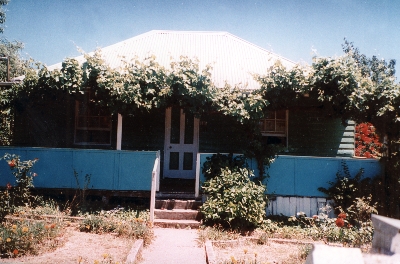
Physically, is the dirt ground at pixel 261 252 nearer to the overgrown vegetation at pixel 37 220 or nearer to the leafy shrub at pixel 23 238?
the overgrown vegetation at pixel 37 220

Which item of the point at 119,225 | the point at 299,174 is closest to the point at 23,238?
the point at 119,225

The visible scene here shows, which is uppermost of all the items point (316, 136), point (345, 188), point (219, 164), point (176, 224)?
point (316, 136)

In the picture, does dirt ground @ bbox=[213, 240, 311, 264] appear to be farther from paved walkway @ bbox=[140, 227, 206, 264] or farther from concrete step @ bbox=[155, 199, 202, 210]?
concrete step @ bbox=[155, 199, 202, 210]

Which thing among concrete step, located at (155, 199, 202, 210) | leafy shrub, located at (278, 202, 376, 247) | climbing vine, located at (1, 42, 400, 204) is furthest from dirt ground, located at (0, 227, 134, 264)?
leafy shrub, located at (278, 202, 376, 247)

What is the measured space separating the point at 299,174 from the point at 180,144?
4309 mm

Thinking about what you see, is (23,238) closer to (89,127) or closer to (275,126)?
(89,127)

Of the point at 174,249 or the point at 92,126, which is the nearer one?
the point at 174,249

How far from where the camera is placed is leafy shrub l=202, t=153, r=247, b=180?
7.57m

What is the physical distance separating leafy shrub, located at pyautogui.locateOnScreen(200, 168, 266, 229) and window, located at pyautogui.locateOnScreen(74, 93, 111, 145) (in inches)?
196

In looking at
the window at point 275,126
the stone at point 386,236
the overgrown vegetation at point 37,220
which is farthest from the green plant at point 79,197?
the stone at point 386,236

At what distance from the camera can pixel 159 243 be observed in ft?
19.6

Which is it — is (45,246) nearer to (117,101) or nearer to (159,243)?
(159,243)

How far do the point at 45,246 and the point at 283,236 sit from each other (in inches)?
197

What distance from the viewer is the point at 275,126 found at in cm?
1051
